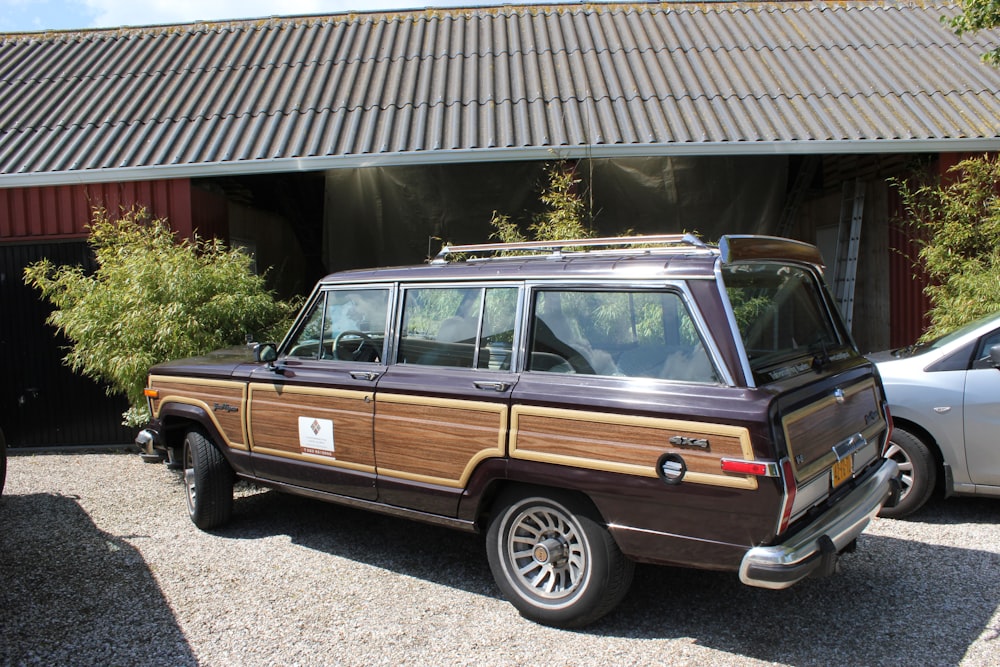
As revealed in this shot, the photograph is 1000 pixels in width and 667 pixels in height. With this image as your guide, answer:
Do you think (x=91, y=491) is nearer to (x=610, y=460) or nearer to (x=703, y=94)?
(x=610, y=460)

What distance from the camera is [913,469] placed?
4668 mm

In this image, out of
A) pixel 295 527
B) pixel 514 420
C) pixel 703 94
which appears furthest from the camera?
pixel 703 94

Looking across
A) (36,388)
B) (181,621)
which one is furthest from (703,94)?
(36,388)

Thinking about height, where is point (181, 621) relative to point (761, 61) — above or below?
below

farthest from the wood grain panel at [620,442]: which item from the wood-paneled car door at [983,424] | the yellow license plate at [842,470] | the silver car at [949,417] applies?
the wood-paneled car door at [983,424]

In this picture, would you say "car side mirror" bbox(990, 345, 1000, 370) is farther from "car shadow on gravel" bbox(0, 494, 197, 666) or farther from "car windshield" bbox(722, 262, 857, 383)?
"car shadow on gravel" bbox(0, 494, 197, 666)

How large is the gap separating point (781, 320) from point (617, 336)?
86cm

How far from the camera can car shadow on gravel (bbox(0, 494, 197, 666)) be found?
10.8 ft

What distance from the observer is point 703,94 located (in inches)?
332

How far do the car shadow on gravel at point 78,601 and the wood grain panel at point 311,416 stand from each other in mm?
1040

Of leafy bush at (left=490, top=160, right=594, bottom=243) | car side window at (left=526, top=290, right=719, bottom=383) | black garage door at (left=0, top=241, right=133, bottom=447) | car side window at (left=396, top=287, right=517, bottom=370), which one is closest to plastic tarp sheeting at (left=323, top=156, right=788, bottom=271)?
leafy bush at (left=490, top=160, right=594, bottom=243)

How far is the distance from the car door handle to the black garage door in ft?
19.0

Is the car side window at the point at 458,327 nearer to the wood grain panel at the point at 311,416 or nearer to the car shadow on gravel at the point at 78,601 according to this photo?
the wood grain panel at the point at 311,416

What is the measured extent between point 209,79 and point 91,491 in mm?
5997
